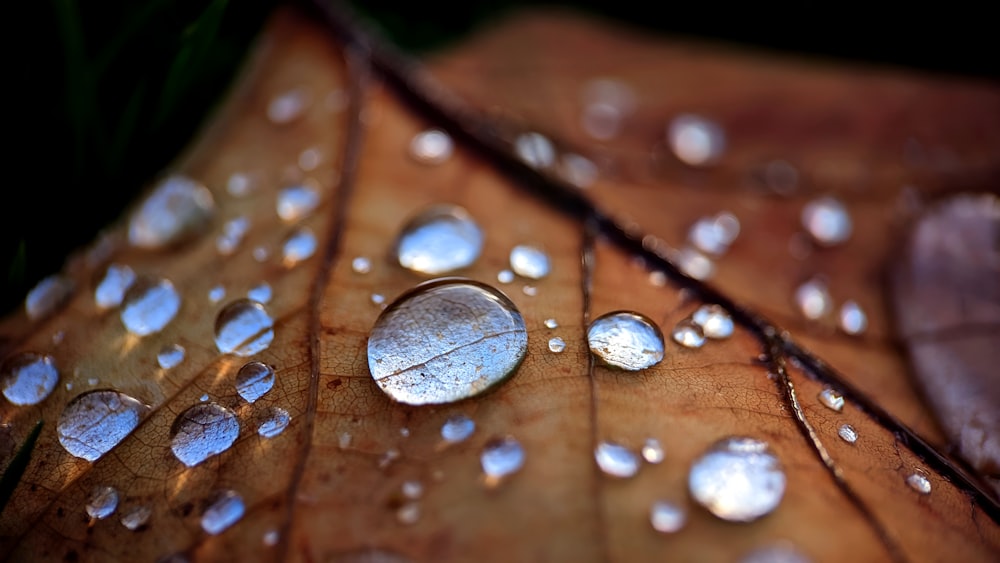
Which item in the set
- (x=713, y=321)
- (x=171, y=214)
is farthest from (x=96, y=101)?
(x=713, y=321)

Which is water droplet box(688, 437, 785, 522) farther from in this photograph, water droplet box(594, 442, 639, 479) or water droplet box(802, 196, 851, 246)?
water droplet box(802, 196, 851, 246)

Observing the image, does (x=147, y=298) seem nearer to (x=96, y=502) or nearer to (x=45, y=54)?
(x=96, y=502)

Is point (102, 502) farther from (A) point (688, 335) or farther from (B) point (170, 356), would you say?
(A) point (688, 335)

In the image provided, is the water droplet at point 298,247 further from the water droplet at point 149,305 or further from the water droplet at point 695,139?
the water droplet at point 695,139

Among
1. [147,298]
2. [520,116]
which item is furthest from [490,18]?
[147,298]

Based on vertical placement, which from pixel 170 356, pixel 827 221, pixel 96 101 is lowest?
pixel 827 221

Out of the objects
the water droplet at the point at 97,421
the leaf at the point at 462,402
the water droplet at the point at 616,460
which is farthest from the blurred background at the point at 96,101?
the water droplet at the point at 616,460
